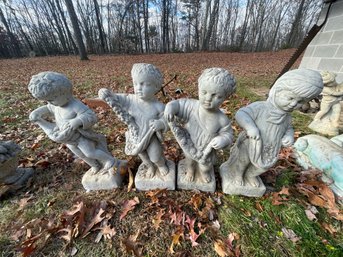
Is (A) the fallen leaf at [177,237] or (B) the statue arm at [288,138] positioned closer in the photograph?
(B) the statue arm at [288,138]

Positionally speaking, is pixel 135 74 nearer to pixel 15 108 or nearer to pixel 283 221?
pixel 283 221

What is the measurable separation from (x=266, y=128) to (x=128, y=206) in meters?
1.77

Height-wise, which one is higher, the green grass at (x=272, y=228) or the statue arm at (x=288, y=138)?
the statue arm at (x=288, y=138)

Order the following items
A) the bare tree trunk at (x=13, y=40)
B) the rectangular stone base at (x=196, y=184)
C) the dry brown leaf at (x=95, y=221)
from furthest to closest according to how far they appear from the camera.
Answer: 1. the bare tree trunk at (x=13, y=40)
2. the rectangular stone base at (x=196, y=184)
3. the dry brown leaf at (x=95, y=221)

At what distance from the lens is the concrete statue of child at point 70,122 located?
1517 mm

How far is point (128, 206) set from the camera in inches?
85.4

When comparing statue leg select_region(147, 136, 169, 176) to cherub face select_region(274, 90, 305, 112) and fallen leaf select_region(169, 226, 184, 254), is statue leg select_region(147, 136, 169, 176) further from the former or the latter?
cherub face select_region(274, 90, 305, 112)

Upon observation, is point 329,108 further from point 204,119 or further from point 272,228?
point 204,119

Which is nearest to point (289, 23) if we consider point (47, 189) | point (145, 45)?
point (145, 45)

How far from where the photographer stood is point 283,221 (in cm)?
206

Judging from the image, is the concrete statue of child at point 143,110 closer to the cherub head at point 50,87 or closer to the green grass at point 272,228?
the cherub head at point 50,87

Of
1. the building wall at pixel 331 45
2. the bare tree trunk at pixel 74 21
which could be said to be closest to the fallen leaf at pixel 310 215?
the building wall at pixel 331 45

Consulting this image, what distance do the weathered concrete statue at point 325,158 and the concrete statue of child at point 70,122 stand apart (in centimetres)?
264

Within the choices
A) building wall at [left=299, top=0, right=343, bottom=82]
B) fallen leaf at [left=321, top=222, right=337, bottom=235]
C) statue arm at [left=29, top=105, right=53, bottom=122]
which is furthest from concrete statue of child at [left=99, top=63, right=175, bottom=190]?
building wall at [left=299, top=0, right=343, bottom=82]
